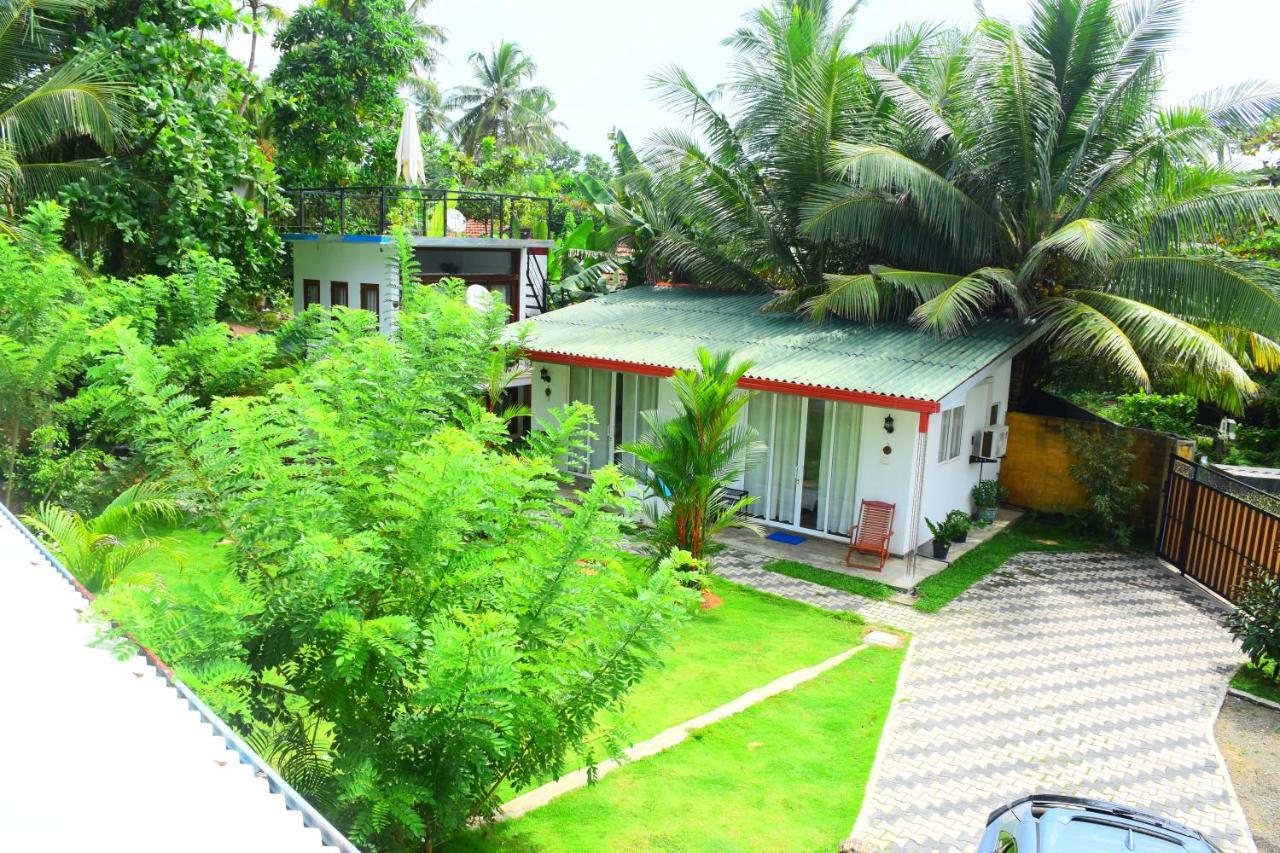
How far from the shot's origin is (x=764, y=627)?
1107 centimetres

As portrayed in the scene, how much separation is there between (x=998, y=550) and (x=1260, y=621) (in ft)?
15.3

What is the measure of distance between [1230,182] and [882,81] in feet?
19.0

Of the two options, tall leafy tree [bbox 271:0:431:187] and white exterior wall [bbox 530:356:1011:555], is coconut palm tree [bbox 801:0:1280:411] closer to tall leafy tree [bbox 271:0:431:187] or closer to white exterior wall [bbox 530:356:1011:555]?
white exterior wall [bbox 530:356:1011:555]

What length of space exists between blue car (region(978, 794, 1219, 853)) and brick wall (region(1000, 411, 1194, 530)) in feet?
34.1

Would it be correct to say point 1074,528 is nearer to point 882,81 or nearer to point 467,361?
point 882,81

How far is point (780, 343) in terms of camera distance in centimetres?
1552

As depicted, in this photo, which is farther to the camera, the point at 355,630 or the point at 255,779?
the point at 355,630

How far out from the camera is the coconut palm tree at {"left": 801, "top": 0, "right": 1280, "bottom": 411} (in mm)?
14328

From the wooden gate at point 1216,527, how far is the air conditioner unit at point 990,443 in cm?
248

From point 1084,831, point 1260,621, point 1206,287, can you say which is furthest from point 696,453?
point 1206,287

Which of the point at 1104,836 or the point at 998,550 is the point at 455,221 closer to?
the point at 998,550

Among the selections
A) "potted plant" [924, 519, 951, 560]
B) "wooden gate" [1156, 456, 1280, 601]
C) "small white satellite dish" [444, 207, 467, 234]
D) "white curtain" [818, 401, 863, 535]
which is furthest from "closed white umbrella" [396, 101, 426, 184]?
→ "wooden gate" [1156, 456, 1280, 601]

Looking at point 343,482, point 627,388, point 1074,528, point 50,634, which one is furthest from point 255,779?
point 1074,528

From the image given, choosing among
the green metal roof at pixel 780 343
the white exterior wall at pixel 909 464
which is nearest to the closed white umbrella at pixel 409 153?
the green metal roof at pixel 780 343
